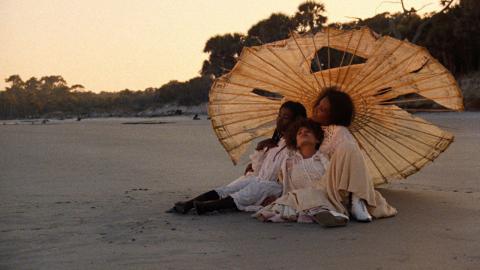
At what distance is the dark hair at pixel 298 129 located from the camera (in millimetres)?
5723

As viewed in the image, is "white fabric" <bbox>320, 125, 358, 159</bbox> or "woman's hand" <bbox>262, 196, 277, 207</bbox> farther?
"woman's hand" <bbox>262, 196, 277, 207</bbox>

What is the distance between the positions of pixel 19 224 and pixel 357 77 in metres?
3.30

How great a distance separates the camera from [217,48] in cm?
5631


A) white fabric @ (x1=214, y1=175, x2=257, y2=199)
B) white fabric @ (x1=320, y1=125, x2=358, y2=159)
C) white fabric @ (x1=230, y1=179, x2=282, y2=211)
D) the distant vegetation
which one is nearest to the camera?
white fabric @ (x1=320, y1=125, x2=358, y2=159)

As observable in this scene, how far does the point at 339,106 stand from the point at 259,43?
1.49 metres

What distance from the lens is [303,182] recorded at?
5688 millimetres

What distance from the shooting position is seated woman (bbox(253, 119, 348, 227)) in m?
5.23

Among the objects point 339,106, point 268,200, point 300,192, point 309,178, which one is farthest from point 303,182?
point 339,106

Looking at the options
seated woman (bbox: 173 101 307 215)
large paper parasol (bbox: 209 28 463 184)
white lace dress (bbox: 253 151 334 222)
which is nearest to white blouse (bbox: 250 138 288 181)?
seated woman (bbox: 173 101 307 215)

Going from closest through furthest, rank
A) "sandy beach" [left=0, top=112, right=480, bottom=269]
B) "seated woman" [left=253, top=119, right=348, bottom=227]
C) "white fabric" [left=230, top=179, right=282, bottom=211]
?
"sandy beach" [left=0, top=112, right=480, bottom=269]
"seated woman" [left=253, top=119, right=348, bottom=227]
"white fabric" [left=230, top=179, right=282, bottom=211]

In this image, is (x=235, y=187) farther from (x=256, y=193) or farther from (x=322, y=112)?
(x=322, y=112)

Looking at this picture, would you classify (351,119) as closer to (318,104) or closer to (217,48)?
(318,104)

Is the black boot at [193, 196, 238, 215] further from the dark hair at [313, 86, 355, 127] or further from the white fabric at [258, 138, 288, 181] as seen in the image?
the dark hair at [313, 86, 355, 127]

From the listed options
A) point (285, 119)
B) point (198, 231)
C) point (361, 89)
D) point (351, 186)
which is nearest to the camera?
point (198, 231)
